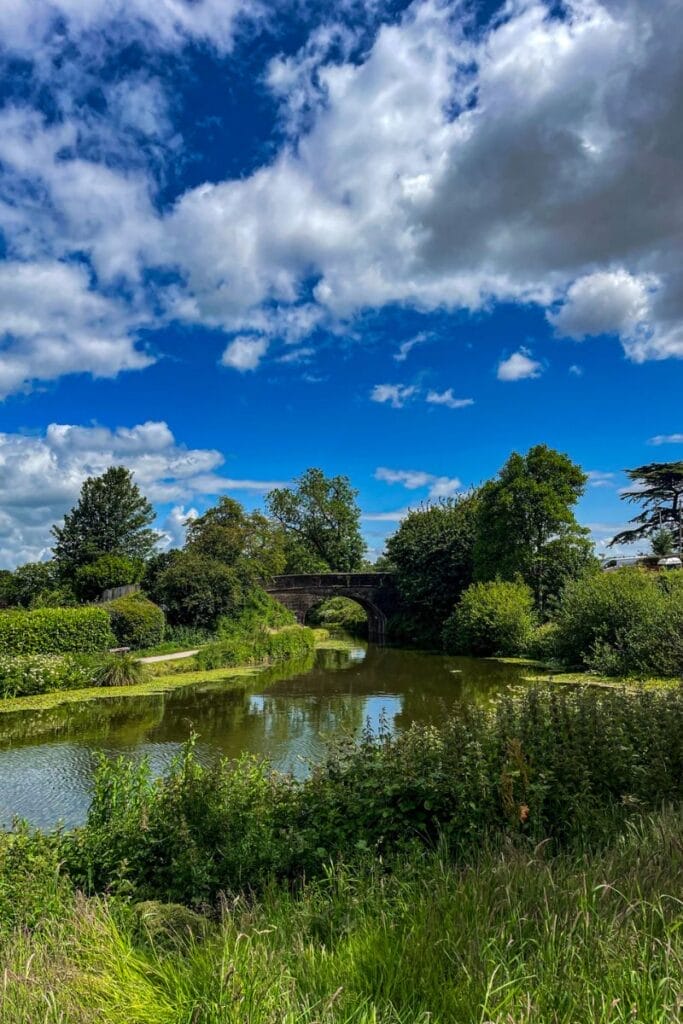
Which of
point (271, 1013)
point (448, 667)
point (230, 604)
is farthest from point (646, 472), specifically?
point (271, 1013)

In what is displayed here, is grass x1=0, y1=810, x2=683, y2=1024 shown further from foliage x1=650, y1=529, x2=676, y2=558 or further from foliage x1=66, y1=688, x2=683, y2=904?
foliage x1=650, y1=529, x2=676, y2=558

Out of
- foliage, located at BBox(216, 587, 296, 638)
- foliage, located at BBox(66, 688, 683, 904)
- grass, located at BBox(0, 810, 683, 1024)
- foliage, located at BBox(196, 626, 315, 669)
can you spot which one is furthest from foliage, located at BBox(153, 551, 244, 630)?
grass, located at BBox(0, 810, 683, 1024)

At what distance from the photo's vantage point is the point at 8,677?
15641mm

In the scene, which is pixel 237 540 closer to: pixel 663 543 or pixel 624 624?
pixel 624 624

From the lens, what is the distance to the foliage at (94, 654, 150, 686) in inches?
663

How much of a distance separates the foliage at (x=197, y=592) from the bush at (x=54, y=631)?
6.72 m

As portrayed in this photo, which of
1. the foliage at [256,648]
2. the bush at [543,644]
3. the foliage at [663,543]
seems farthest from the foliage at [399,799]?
the foliage at [663,543]

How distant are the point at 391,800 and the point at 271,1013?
3254mm

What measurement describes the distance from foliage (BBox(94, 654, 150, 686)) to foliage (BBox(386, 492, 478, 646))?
1739cm

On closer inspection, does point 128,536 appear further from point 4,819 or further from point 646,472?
point 4,819

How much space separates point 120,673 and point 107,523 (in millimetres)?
28481

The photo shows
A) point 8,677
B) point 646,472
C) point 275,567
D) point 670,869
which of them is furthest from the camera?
point 646,472

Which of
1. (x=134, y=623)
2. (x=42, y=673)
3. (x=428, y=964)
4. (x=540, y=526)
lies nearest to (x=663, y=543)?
(x=540, y=526)

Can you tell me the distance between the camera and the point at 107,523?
43156 millimetres
